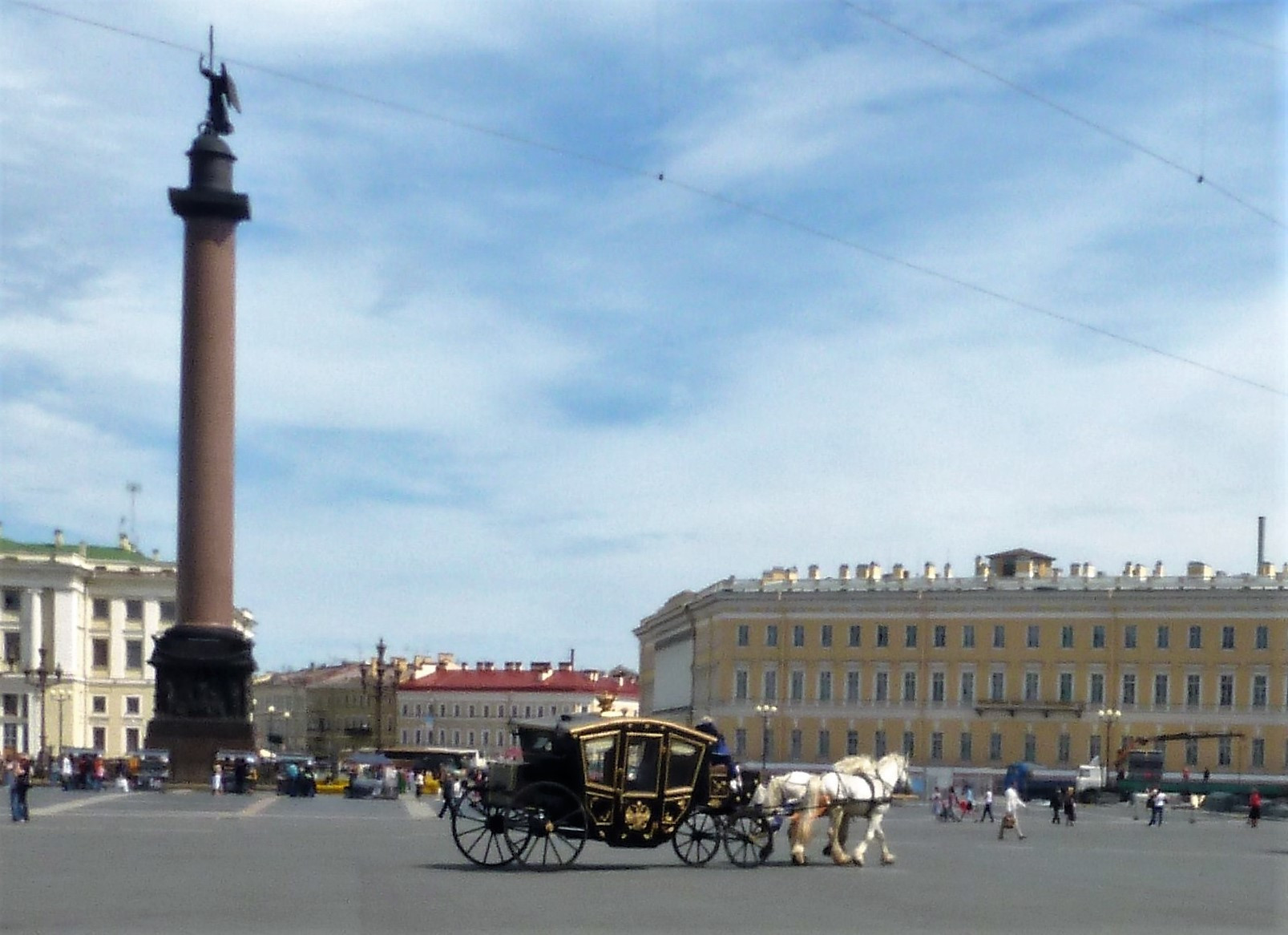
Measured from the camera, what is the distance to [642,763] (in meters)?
20.9

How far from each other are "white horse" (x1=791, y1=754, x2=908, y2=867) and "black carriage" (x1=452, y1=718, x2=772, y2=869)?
3.59 ft

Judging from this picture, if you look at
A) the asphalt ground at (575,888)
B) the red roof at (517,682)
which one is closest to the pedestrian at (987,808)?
the asphalt ground at (575,888)

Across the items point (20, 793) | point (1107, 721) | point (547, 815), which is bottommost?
point (1107, 721)

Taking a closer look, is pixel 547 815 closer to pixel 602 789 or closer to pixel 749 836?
pixel 602 789

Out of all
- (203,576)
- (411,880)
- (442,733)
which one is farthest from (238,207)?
(442,733)

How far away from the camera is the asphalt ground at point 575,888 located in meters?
15.0

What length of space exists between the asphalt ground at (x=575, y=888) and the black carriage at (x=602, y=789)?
1.36ft

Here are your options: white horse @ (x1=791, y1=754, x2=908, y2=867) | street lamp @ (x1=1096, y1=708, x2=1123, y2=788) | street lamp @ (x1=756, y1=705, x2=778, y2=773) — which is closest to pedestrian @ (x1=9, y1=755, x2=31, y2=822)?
white horse @ (x1=791, y1=754, x2=908, y2=867)

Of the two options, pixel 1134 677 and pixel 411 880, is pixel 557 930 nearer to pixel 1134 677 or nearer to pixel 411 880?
pixel 411 880

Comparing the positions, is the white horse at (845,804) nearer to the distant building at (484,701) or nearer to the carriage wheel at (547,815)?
the carriage wheel at (547,815)

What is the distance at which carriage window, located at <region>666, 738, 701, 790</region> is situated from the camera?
2103cm

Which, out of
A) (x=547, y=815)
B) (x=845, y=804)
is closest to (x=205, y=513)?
(x=845, y=804)

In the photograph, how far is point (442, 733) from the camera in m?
152

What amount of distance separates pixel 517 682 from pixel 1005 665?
73.2 metres
